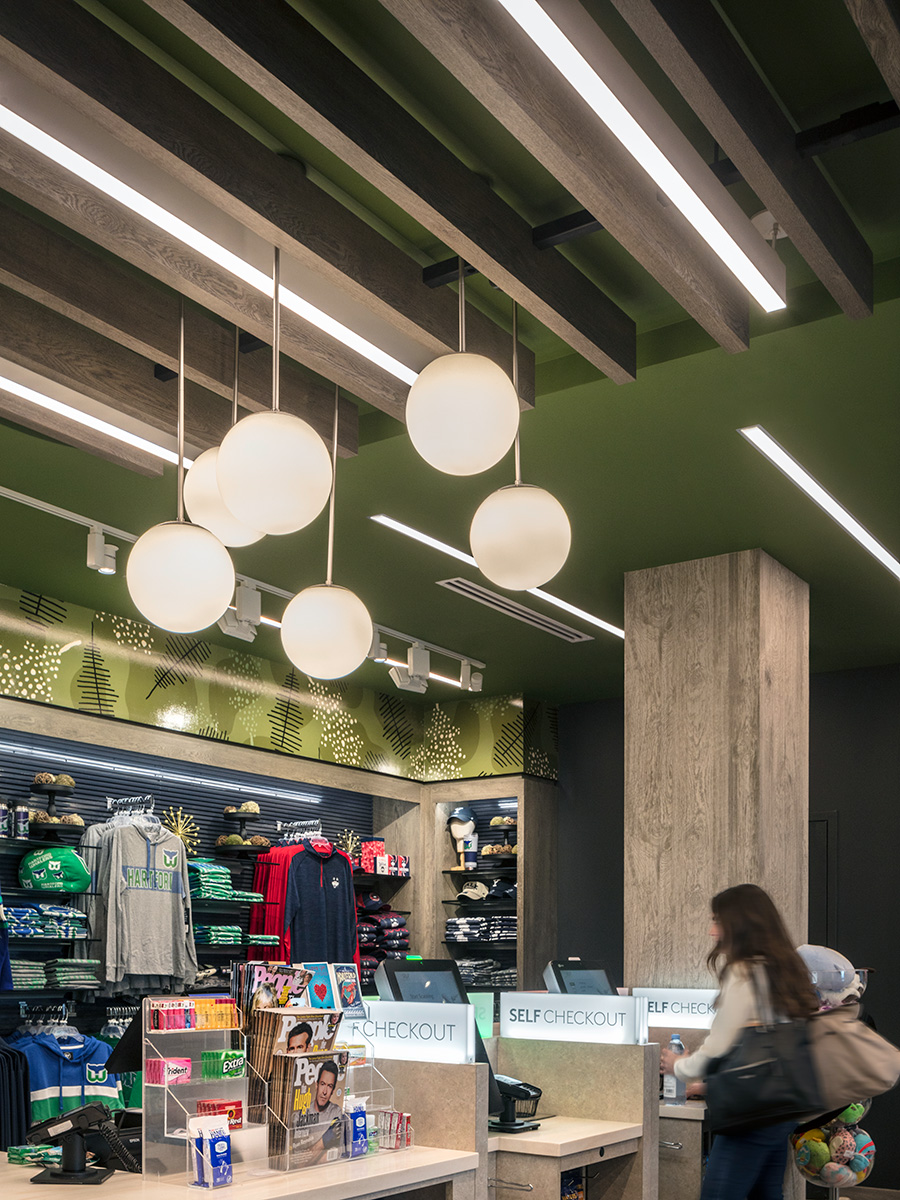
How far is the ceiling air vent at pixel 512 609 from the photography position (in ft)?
23.9

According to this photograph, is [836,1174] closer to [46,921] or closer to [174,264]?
[46,921]

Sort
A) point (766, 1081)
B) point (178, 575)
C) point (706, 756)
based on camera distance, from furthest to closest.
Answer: point (706, 756), point (766, 1081), point (178, 575)

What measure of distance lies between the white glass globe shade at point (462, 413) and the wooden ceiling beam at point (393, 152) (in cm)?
65

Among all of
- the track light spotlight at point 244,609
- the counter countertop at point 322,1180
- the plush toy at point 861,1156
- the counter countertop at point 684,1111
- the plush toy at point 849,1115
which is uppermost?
the track light spotlight at point 244,609

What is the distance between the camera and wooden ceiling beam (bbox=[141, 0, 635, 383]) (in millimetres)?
2574

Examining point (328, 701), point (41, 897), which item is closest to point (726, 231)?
point (41, 897)

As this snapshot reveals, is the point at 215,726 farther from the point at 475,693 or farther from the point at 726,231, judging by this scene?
the point at 726,231

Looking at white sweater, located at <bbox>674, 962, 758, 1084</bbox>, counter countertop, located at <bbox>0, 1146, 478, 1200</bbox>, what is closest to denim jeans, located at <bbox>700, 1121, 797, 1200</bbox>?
white sweater, located at <bbox>674, 962, 758, 1084</bbox>

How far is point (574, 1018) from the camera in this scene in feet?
15.7

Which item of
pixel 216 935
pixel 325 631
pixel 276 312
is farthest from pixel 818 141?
pixel 216 935

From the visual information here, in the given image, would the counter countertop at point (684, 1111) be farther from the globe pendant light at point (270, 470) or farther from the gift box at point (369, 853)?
the gift box at point (369, 853)

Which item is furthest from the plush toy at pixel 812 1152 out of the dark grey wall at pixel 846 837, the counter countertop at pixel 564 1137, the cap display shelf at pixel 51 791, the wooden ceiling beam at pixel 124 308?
the cap display shelf at pixel 51 791

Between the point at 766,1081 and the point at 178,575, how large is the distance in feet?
7.22

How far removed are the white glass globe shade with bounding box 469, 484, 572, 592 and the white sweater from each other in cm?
159
